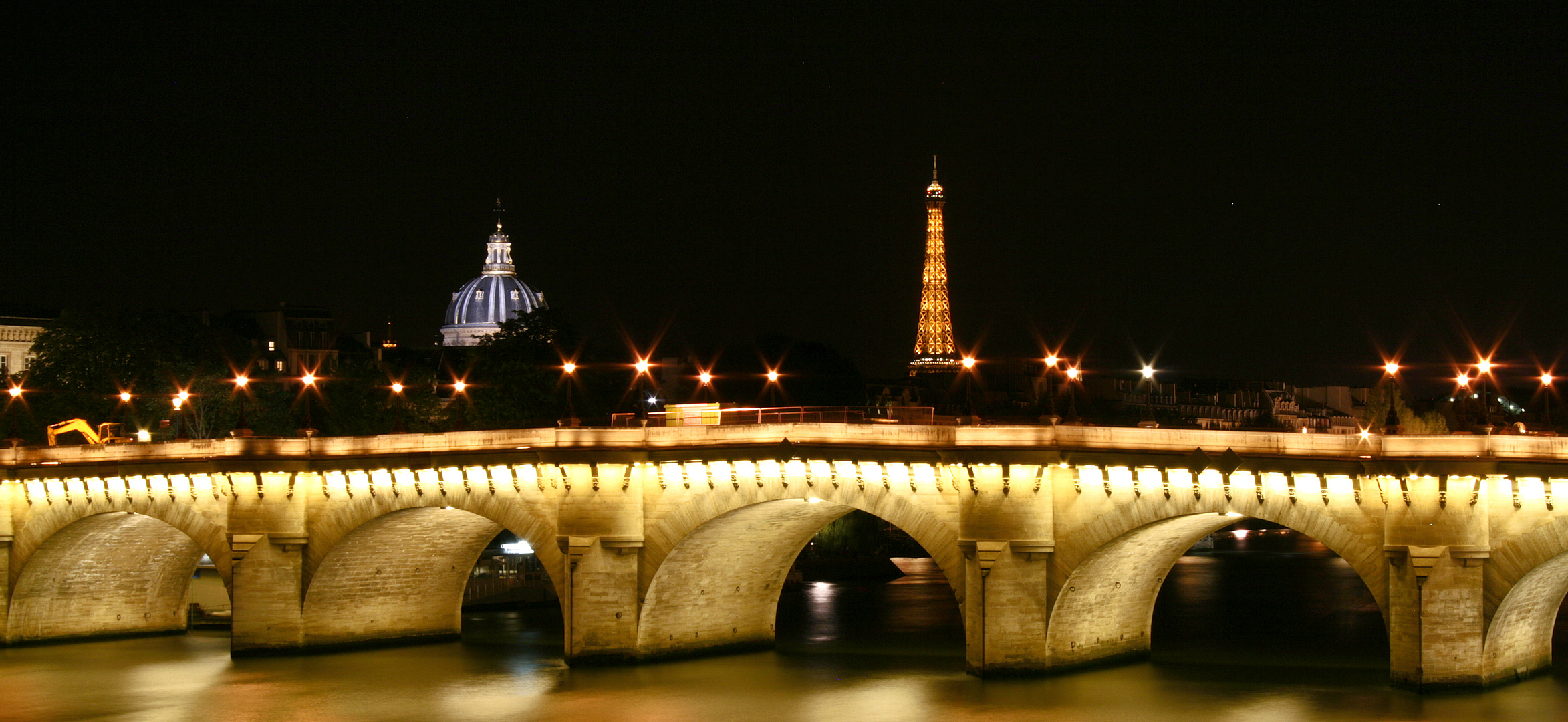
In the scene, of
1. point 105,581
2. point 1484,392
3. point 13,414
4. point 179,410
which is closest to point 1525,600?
point 1484,392

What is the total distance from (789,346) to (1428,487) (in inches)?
3002

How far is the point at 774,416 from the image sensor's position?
4547cm

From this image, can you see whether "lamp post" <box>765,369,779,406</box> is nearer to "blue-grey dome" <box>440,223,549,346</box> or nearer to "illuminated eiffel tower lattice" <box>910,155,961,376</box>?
"illuminated eiffel tower lattice" <box>910,155,961,376</box>

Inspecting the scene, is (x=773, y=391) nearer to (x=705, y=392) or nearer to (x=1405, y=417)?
(x=705, y=392)

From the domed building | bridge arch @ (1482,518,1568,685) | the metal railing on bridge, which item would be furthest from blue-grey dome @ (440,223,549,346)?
bridge arch @ (1482,518,1568,685)

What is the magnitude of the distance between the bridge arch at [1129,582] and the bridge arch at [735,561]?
8.71ft

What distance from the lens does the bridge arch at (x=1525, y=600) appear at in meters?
34.6

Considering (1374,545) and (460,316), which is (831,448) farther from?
(460,316)

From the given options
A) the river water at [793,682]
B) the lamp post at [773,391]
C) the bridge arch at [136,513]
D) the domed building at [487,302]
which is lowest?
the river water at [793,682]

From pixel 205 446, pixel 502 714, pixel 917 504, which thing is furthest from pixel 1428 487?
pixel 205 446

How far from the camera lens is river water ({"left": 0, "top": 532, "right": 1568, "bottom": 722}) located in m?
38.8

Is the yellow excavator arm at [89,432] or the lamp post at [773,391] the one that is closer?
the yellow excavator arm at [89,432]

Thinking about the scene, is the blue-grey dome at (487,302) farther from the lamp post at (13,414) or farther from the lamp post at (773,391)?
the lamp post at (13,414)

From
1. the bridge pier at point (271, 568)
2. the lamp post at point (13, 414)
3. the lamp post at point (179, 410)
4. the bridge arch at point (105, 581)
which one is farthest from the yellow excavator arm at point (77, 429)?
the bridge pier at point (271, 568)
